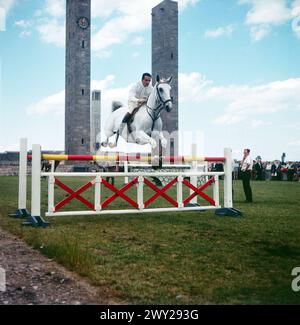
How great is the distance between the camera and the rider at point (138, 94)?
7.43 m

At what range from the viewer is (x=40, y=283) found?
124 inches

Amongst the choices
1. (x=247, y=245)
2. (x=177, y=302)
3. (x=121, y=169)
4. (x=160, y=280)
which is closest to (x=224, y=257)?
(x=247, y=245)

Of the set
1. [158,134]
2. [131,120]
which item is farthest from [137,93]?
[158,134]

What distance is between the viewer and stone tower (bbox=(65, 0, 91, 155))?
46.7 m

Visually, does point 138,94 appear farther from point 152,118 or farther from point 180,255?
point 180,255

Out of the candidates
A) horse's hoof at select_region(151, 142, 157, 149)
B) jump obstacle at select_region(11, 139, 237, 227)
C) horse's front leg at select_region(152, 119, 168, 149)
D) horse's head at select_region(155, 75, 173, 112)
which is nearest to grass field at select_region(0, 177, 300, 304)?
jump obstacle at select_region(11, 139, 237, 227)

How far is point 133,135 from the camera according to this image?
7469mm

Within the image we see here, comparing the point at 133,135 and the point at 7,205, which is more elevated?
the point at 133,135

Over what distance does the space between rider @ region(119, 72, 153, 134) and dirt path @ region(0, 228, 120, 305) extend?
154 inches

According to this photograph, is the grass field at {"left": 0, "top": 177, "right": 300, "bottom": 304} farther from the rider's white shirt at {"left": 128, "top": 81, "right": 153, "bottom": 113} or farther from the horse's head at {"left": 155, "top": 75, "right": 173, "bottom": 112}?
the rider's white shirt at {"left": 128, "top": 81, "right": 153, "bottom": 113}

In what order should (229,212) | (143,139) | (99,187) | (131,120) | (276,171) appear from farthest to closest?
(276,171) < (131,120) < (229,212) < (143,139) < (99,187)

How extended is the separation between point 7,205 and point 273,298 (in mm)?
7496

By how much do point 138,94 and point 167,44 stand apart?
36124mm

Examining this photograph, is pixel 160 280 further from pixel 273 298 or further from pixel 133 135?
pixel 133 135
